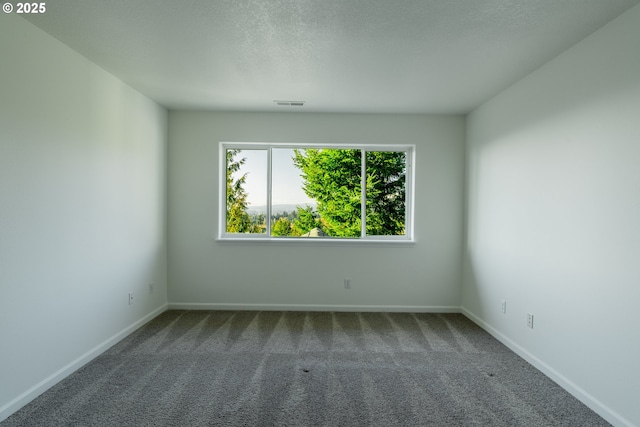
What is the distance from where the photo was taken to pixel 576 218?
7.60 ft

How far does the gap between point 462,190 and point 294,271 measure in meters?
2.27

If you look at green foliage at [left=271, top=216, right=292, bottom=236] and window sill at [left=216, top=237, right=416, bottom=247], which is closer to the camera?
window sill at [left=216, top=237, right=416, bottom=247]

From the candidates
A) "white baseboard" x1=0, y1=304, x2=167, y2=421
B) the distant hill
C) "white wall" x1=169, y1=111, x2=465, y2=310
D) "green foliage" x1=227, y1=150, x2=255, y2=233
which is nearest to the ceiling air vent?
"white wall" x1=169, y1=111, x2=465, y2=310

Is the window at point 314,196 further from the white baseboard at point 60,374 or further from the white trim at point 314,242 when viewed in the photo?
the white baseboard at point 60,374

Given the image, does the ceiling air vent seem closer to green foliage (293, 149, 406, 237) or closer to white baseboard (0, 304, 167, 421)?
green foliage (293, 149, 406, 237)

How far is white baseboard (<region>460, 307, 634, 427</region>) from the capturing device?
1.99m

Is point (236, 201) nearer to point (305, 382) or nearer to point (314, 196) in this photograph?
point (314, 196)

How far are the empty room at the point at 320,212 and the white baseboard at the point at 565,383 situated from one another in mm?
14

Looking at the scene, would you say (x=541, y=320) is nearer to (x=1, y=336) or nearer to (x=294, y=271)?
(x=294, y=271)

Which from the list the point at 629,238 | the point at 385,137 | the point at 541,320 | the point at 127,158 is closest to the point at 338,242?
the point at 385,137

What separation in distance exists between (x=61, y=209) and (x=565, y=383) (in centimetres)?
378

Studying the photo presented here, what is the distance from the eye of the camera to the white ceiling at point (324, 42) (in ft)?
6.32

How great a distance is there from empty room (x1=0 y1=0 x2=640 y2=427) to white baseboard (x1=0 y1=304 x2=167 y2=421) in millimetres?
14

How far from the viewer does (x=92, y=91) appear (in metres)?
2.73
